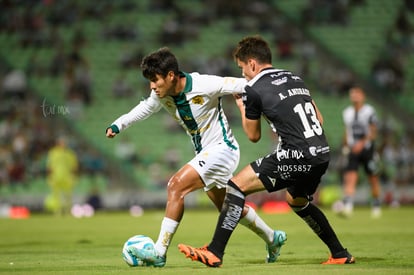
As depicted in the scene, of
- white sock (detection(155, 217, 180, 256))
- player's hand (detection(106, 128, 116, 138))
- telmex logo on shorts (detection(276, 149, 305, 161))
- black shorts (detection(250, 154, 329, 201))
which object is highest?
player's hand (detection(106, 128, 116, 138))

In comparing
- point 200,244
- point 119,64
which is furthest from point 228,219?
point 119,64

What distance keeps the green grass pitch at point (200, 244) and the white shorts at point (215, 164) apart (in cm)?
90

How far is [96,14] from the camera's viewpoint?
30438 mm

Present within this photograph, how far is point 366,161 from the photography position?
18656 mm

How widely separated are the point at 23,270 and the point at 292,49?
22963 millimetres

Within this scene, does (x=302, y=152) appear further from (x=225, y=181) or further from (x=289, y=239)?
(x=289, y=239)

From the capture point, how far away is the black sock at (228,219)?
798 cm

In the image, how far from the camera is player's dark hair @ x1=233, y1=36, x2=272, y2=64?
26.8 ft

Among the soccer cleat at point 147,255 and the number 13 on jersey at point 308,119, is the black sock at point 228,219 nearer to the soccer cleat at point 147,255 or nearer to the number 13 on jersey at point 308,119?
the soccer cleat at point 147,255

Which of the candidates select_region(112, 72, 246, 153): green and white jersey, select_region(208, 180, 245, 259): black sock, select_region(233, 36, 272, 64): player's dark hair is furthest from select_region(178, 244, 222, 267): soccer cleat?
select_region(233, 36, 272, 64): player's dark hair

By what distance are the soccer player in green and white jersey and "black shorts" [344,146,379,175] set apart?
9837 millimetres

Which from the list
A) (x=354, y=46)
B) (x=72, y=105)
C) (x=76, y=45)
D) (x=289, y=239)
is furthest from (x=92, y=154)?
(x=289, y=239)

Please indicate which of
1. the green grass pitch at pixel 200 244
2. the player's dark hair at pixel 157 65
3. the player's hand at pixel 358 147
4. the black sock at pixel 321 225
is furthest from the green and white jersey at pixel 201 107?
the player's hand at pixel 358 147

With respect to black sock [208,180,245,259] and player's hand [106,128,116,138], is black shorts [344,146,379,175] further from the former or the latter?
black sock [208,180,245,259]
